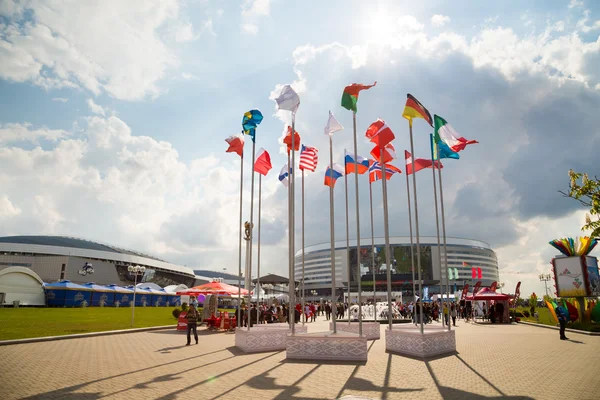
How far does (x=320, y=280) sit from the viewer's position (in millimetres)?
160000

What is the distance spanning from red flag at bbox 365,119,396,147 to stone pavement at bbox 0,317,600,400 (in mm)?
8112

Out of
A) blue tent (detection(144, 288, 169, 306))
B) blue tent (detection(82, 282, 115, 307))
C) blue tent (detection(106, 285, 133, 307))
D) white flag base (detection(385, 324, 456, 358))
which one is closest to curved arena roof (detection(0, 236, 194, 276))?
blue tent (detection(144, 288, 169, 306))

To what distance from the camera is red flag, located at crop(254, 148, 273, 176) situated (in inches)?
706

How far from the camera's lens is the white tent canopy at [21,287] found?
4441cm

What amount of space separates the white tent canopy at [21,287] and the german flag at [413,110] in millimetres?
50278

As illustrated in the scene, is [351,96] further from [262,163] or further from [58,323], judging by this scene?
[58,323]

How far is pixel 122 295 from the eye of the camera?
5653 centimetres

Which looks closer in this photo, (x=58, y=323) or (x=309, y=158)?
(x=309, y=158)

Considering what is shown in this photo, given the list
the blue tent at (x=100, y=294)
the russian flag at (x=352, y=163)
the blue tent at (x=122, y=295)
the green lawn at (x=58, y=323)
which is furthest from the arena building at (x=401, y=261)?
the russian flag at (x=352, y=163)

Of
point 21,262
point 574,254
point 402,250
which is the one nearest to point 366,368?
point 574,254

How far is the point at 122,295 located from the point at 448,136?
55.8m

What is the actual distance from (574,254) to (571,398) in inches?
1025

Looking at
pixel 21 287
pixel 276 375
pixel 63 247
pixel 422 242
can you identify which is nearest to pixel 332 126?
pixel 276 375

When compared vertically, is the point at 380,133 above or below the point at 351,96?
below
